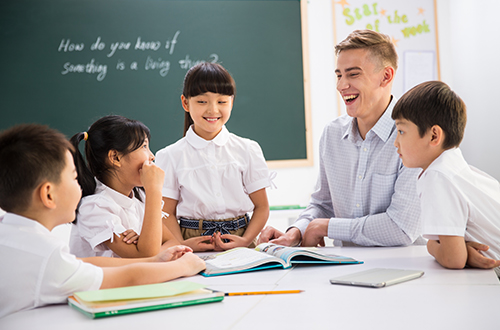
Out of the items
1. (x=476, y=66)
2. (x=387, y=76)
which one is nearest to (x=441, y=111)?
(x=387, y=76)

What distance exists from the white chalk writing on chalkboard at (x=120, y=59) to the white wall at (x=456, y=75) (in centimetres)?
85

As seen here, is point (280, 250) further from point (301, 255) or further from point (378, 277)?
point (378, 277)

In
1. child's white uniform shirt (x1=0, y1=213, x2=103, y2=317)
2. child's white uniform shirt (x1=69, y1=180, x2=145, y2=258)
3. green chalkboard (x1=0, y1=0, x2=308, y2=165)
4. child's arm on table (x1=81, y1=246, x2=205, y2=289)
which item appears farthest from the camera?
green chalkboard (x1=0, y1=0, x2=308, y2=165)

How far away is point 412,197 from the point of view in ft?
5.42

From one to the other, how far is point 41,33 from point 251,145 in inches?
81.4

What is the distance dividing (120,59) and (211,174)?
1712 millimetres

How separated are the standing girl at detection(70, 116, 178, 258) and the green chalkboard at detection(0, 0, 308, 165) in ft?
5.14

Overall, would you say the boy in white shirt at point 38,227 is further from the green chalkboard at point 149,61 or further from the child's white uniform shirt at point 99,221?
the green chalkboard at point 149,61

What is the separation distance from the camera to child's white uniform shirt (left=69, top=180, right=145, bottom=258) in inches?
57.1

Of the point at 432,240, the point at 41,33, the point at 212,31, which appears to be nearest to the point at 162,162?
the point at 432,240

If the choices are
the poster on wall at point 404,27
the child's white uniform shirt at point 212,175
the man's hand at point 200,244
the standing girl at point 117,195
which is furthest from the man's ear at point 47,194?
the poster on wall at point 404,27

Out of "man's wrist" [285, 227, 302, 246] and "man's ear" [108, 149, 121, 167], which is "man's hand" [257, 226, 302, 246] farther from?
Result: "man's ear" [108, 149, 121, 167]

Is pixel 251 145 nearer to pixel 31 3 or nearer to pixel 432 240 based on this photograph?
pixel 432 240

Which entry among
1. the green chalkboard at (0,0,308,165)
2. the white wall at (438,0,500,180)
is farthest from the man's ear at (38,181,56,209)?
the white wall at (438,0,500,180)
